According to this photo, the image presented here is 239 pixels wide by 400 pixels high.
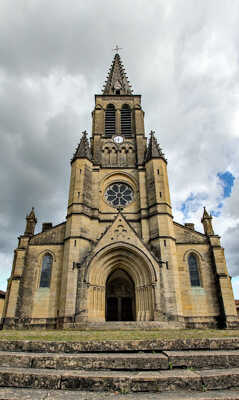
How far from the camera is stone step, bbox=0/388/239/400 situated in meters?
2.98

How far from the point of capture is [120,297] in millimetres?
19281

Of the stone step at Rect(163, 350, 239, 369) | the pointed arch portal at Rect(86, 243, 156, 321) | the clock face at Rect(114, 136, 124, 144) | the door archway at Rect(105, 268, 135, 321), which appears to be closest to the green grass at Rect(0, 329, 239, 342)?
the stone step at Rect(163, 350, 239, 369)

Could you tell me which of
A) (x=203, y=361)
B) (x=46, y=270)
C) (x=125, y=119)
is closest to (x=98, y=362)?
(x=203, y=361)

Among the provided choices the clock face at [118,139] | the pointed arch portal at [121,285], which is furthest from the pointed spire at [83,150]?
the pointed arch portal at [121,285]

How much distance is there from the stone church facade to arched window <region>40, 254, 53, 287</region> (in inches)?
3.0

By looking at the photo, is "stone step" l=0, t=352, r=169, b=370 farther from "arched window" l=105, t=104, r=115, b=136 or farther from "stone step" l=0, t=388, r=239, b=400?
"arched window" l=105, t=104, r=115, b=136

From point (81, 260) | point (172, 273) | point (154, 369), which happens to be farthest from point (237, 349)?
point (81, 260)

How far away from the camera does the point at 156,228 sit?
19.6m

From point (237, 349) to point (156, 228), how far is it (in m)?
14.5

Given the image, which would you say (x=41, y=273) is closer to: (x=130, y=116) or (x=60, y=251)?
(x=60, y=251)

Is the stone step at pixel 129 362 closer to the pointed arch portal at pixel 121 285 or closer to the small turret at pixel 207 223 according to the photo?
the pointed arch portal at pixel 121 285

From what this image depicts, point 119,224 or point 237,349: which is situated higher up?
point 119,224

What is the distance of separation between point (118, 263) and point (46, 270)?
5794mm

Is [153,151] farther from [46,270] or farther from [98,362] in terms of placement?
[98,362]
